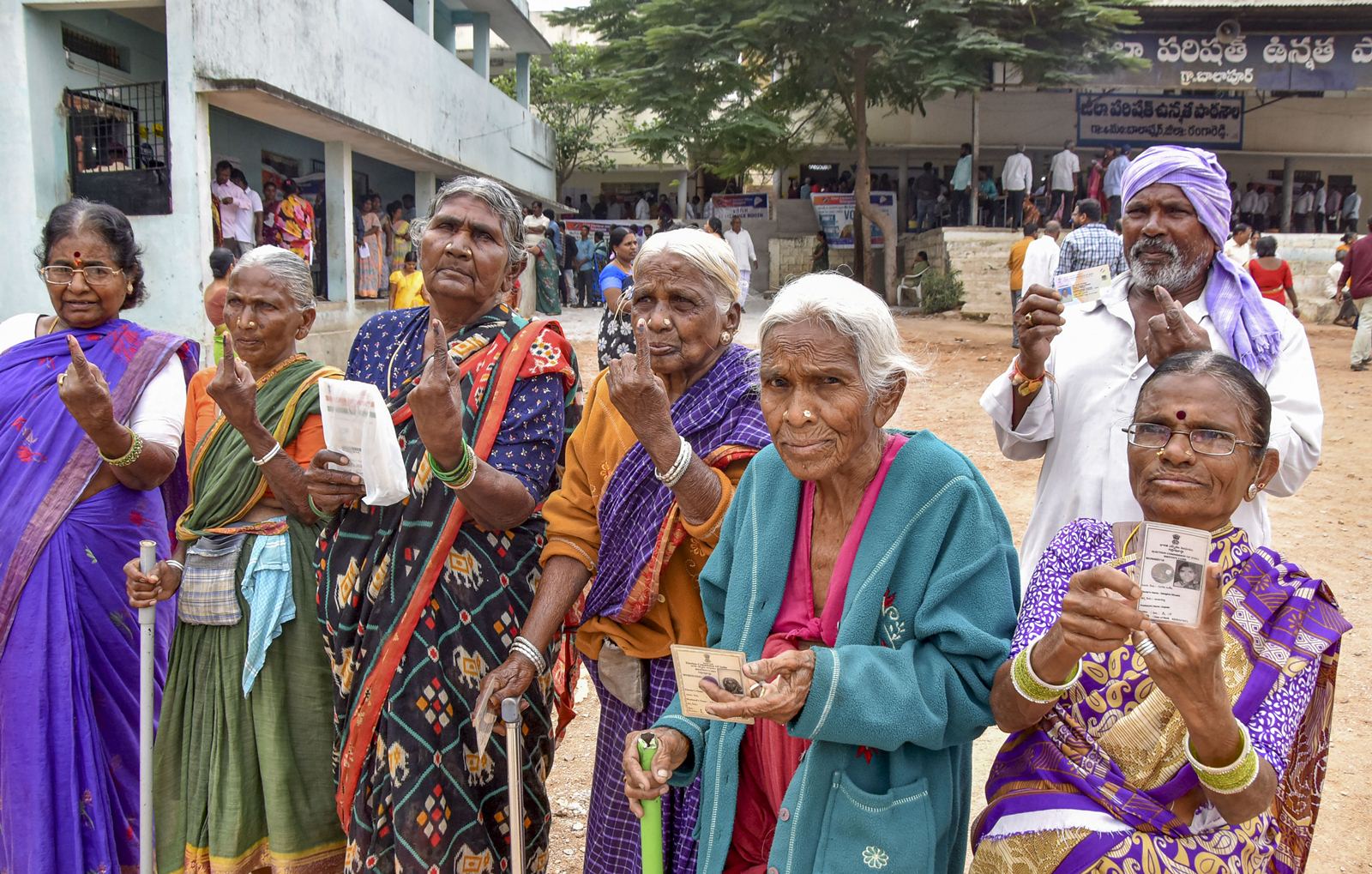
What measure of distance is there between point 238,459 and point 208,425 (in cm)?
→ 27

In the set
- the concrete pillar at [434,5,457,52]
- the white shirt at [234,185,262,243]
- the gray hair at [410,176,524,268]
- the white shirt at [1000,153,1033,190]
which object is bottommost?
the gray hair at [410,176,524,268]

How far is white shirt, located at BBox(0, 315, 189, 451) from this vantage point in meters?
3.16

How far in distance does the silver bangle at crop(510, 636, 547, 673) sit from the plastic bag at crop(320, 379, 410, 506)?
46cm

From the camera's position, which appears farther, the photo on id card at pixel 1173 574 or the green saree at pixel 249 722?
the green saree at pixel 249 722

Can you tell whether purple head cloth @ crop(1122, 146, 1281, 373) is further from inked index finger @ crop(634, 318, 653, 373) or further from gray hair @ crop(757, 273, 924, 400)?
inked index finger @ crop(634, 318, 653, 373)

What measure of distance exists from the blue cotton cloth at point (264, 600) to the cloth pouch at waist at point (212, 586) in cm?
4

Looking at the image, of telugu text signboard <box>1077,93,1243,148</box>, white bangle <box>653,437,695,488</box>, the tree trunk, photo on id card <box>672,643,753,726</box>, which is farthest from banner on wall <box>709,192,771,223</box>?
photo on id card <box>672,643,753,726</box>

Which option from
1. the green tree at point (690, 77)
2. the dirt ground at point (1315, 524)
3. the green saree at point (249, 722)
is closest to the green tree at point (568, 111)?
the green tree at point (690, 77)

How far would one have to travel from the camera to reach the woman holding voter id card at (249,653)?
9.59 ft

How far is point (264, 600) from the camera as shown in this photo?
2.92m

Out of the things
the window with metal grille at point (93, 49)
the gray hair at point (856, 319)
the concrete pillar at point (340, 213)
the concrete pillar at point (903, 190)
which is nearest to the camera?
the gray hair at point (856, 319)

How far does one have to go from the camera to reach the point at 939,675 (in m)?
1.81

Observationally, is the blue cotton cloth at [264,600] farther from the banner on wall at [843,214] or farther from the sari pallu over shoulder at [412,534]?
the banner on wall at [843,214]

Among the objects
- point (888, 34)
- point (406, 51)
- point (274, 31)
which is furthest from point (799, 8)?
point (274, 31)
